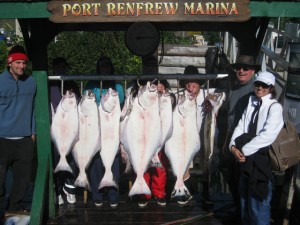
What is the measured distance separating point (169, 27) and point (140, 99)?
0.92m

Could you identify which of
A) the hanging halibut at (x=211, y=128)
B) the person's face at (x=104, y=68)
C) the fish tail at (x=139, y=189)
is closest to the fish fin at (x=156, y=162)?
the fish tail at (x=139, y=189)

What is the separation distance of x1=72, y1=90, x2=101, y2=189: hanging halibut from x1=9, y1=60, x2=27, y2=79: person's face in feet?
2.11

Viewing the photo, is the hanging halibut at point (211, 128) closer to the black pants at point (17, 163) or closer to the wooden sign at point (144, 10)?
the wooden sign at point (144, 10)

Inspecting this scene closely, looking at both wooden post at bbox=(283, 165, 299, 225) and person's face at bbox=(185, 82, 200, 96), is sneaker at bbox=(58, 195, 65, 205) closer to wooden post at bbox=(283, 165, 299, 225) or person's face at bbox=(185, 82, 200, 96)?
person's face at bbox=(185, 82, 200, 96)

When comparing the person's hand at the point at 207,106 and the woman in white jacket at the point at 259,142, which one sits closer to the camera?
the woman in white jacket at the point at 259,142

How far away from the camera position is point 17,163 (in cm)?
451

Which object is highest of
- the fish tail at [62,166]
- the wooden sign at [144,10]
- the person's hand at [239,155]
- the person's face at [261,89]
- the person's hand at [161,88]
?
the wooden sign at [144,10]

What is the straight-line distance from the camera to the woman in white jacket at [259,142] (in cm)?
371

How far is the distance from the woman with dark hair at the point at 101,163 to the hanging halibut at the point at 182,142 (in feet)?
1.99

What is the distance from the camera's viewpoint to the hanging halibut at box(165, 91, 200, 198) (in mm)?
4305

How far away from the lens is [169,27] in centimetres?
463

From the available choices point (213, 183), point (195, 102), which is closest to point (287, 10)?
point (195, 102)

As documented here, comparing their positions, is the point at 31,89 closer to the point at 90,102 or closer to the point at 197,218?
the point at 90,102

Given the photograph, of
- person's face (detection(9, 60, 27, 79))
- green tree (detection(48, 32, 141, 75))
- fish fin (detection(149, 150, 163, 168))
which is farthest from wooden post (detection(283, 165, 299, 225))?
green tree (detection(48, 32, 141, 75))
